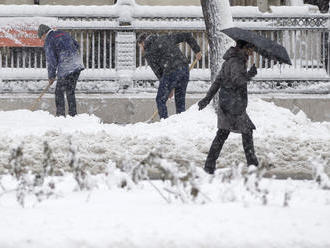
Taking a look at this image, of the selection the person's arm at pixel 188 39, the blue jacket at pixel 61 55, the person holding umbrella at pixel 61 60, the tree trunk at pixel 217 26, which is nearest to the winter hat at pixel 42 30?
the person holding umbrella at pixel 61 60

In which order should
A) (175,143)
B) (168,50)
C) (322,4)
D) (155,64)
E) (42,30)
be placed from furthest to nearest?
(322,4) → (42,30) → (155,64) → (168,50) → (175,143)

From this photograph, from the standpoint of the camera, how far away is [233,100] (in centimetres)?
728

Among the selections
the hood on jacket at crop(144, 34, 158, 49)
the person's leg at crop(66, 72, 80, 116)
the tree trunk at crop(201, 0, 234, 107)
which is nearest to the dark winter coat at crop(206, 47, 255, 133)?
the tree trunk at crop(201, 0, 234, 107)

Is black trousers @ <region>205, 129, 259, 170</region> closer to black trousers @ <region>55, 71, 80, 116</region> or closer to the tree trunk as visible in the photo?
the tree trunk

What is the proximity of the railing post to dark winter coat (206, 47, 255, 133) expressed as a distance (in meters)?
7.18

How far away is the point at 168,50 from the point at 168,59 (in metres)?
0.14

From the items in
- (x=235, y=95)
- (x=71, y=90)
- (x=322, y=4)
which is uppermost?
(x=322, y=4)

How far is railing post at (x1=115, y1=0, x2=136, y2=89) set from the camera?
14.4 metres

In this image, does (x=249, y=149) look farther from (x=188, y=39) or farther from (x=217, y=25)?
(x=188, y=39)

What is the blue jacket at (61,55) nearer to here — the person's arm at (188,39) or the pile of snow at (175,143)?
the person's arm at (188,39)

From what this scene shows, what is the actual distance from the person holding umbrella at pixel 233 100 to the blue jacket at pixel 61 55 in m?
5.25

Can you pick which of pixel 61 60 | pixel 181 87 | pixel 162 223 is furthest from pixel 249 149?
pixel 61 60

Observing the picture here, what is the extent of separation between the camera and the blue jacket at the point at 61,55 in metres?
12.1

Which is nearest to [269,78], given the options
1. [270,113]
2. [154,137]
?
[270,113]
